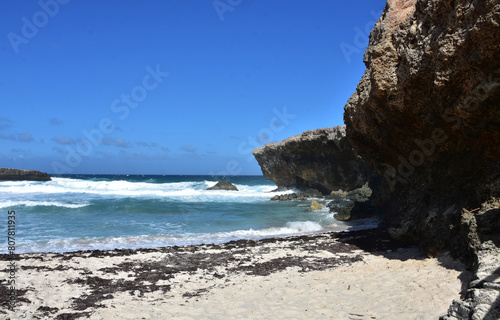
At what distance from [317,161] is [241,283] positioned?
21819mm

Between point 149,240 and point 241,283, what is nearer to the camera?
point 241,283

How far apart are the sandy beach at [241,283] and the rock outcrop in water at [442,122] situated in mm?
646

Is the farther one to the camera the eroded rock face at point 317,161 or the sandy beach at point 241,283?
the eroded rock face at point 317,161

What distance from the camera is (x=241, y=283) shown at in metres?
6.54

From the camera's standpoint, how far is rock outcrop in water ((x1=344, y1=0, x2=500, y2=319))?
537 centimetres

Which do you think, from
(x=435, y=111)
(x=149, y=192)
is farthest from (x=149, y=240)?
(x=149, y=192)

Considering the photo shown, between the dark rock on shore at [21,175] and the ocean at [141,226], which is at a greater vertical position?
the dark rock on shore at [21,175]

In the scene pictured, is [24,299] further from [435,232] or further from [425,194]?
[425,194]

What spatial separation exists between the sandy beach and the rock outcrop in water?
646mm

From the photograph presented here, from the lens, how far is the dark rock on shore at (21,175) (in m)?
57.3

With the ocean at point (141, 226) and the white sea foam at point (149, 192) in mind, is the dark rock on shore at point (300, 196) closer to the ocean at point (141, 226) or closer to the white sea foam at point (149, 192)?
the white sea foam at point (149, 192)

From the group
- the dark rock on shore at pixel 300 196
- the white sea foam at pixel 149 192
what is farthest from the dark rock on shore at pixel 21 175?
the dark rock on shore at pixel 300 196

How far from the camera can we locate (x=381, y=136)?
29.3ft

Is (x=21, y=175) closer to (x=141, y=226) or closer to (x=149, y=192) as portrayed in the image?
(x=149, y=192)
